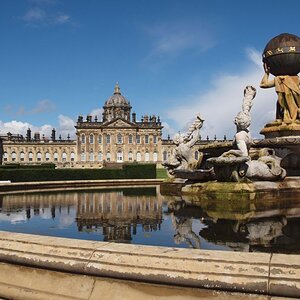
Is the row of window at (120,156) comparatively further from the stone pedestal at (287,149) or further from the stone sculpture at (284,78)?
the stone pedestal at (287,149)

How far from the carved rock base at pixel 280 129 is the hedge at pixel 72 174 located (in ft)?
43.4

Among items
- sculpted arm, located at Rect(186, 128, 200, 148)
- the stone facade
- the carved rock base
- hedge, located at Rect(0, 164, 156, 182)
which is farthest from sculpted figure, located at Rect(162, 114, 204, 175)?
the stone facade

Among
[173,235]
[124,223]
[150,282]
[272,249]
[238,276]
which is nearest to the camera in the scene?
[238,276]

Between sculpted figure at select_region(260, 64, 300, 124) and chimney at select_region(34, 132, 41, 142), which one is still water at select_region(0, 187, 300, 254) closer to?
sculpted figure at select_region(260, 64, 300, 124)

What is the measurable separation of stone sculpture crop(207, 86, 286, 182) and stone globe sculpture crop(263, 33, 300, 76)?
2.71 metres

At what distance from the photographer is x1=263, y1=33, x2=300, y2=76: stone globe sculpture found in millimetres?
9867

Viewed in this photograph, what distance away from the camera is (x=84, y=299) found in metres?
2.72

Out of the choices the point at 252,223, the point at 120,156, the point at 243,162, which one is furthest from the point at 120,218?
the point at 120,156

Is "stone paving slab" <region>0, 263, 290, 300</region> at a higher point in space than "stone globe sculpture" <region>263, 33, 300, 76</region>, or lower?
lower

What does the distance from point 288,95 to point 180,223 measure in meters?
5.86

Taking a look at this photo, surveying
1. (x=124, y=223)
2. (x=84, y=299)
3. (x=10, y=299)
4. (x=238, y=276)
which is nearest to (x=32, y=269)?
(x=10, y=299)

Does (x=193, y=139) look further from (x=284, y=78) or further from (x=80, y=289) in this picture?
(x=80, y=289)

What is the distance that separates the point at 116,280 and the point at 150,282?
0.25 m

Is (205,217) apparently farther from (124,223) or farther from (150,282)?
(150,282)
